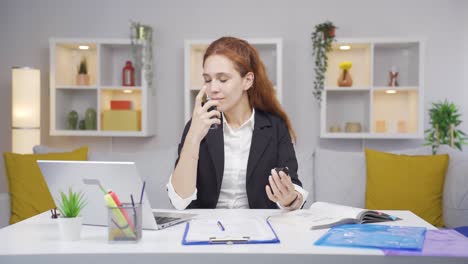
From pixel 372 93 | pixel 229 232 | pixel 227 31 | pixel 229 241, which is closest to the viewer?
pixel 229 241

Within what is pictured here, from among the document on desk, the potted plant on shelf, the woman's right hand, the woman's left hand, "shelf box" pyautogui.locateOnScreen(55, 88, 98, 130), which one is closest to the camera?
the document on desk

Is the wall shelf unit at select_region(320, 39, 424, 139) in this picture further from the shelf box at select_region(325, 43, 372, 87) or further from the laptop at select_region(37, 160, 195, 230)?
the laptop at select_region(37, 160, 195, 230)

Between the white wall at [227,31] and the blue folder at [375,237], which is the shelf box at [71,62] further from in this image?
the blue folder at [375,237]

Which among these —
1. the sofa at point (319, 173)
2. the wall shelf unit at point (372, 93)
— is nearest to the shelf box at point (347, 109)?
the wall shelf unit at point (372, 93)

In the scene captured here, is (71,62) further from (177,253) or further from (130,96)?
(177,253)

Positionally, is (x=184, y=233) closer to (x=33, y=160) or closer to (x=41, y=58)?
(x=33, y=160)

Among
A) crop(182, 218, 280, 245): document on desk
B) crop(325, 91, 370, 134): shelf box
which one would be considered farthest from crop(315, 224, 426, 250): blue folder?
crop(325, 91, 370, 134): shelf box

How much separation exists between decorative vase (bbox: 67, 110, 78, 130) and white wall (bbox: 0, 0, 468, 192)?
318 millimetres

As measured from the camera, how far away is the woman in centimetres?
215

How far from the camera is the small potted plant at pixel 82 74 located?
482 centimetres

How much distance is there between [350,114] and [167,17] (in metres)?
Answer: 1.90

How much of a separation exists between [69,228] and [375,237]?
80 centimetres

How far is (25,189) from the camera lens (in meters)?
3.42

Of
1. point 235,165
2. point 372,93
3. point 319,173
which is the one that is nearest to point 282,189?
point 235,165
